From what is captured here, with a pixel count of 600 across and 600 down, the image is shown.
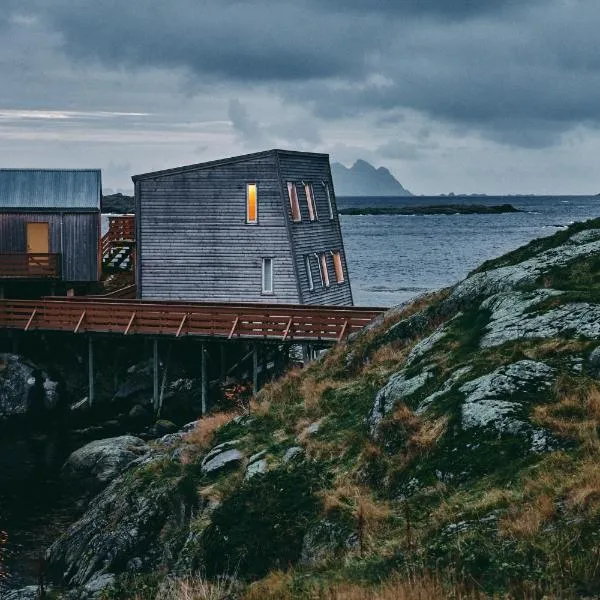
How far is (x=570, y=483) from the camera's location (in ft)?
39.6

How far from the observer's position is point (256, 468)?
57.2 feet

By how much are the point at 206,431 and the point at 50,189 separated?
2905cm

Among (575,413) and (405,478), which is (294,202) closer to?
(405,478)

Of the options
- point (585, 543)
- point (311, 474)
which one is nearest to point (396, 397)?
point (311, 474)

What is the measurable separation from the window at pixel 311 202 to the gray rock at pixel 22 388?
1484 cm

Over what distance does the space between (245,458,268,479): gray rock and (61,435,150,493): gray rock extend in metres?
12.2

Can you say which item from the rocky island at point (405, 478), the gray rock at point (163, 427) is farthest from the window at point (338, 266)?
the rocky island at point (405, 478)

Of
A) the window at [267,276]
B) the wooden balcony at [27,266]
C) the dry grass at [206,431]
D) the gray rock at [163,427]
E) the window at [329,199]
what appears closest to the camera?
the dry grass at [206,431]

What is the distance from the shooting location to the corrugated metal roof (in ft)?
155

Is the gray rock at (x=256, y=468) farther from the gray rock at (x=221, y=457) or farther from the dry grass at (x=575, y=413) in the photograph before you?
the dry grass at (x=575, y=413)

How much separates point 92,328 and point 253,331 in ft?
24.8

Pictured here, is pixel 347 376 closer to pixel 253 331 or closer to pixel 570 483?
pixel 570 483

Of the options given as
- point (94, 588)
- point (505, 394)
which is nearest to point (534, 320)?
point (505, 394)

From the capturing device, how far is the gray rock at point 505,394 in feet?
47.2
